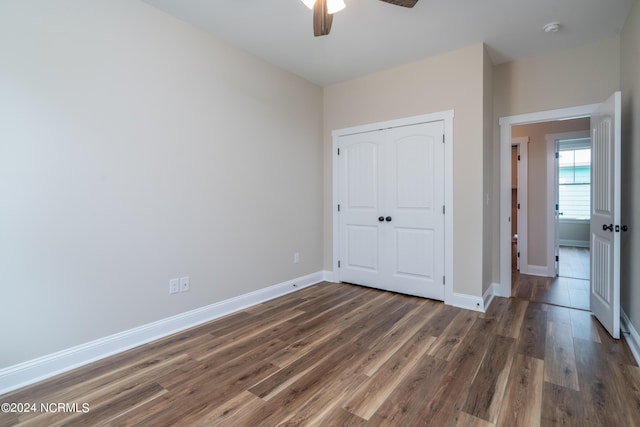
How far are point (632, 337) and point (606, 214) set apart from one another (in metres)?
1.01

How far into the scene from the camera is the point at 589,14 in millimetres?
2617

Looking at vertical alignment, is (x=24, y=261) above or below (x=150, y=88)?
below

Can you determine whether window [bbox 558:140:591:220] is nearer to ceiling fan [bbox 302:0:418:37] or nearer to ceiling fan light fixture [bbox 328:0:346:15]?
ceiling fan [bbox 302:0:418:37]

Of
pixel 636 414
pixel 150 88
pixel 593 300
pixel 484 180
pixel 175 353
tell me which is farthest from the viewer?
pixel 484 180

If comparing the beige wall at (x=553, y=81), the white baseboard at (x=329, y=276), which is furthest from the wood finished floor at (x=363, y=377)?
the beige wall at (x=553, y=81)

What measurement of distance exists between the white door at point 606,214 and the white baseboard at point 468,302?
0.98 meters

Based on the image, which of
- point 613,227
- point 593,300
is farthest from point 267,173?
point 593,300

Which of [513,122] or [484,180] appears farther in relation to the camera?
[513,122]

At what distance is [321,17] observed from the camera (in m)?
2.06

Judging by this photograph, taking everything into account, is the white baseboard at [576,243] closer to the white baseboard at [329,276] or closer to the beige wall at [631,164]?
the beige wall at [631,164]

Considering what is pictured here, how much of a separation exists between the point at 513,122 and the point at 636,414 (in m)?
2.96

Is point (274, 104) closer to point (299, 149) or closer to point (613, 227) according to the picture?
point (299, 149)

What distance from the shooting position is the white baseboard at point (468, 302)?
10.4 ft

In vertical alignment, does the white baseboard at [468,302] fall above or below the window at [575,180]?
below
